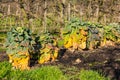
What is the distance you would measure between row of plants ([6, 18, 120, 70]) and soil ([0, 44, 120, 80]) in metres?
0.42

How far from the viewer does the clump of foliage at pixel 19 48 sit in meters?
10.5

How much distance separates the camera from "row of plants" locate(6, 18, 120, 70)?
10547 mm

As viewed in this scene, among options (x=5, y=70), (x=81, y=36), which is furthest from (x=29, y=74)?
(x=81, y=36)

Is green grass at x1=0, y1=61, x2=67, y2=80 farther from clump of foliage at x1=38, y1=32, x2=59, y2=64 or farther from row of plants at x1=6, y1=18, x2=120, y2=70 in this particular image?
clump of foliage at x1=38, y1=32, x2=59, y2=64

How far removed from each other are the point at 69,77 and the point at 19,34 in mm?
2873

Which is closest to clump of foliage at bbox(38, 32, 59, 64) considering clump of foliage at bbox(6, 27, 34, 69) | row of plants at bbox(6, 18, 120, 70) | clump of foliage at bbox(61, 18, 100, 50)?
row of plants at bbox(6, 18, 120, 70)

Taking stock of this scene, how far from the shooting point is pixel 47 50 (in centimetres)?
1161

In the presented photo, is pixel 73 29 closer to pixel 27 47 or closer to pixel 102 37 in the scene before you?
pixel 102 37

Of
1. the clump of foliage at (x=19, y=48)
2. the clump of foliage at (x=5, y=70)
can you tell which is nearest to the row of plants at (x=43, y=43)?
the clump of foliage at (x=19, y=48)

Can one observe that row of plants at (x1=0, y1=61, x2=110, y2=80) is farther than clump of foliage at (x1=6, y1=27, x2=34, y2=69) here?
No

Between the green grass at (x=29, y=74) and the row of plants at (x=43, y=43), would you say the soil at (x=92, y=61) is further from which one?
the green grass at (x=29, y=74)

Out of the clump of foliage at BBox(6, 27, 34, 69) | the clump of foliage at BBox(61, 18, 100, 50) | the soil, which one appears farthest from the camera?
the clump of foliage at BBox(61, 18, 100, 50)

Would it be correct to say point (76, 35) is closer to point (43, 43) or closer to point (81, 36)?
point (81, 36)

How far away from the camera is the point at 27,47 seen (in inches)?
417
